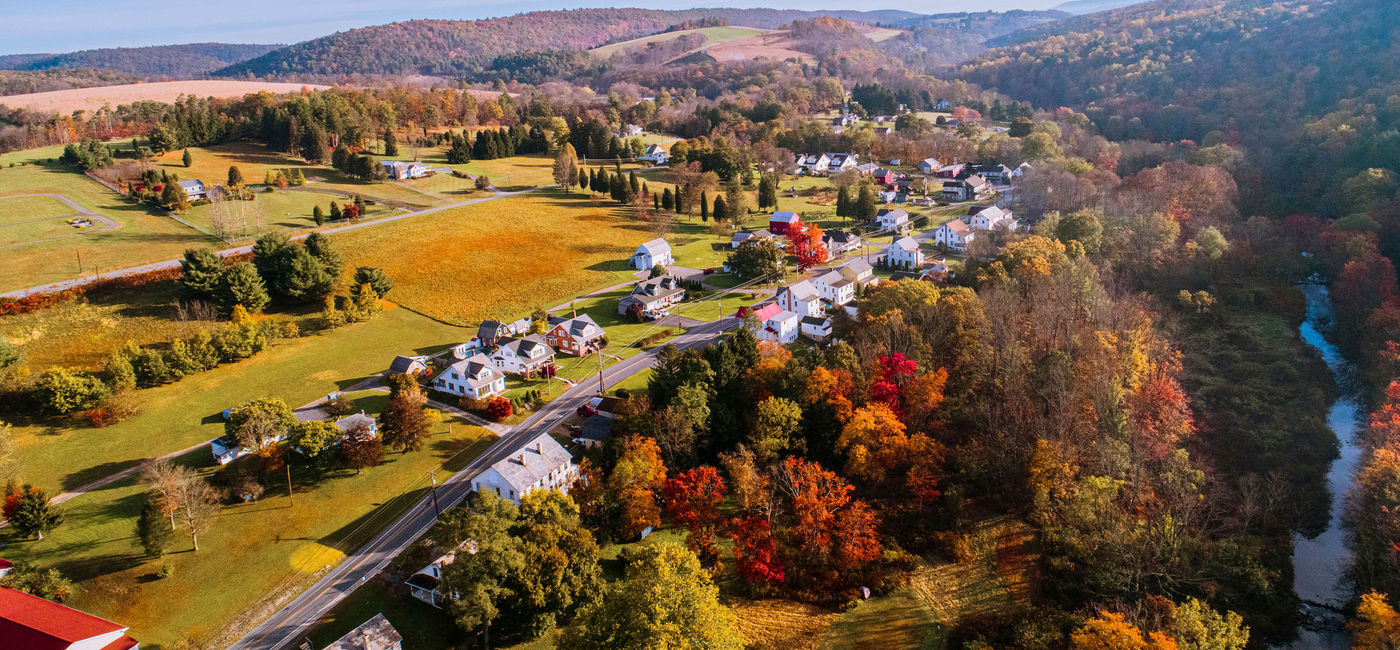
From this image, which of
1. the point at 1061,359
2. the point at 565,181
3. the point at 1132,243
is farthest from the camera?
the point at 565,181

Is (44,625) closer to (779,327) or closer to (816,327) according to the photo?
(779,327)

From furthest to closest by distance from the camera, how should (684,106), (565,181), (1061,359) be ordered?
(684,106) < (565,181) < (1061,359)

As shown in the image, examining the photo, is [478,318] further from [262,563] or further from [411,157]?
[411,157]

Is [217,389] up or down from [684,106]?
down

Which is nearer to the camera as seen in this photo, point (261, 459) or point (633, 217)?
point (261, 459)

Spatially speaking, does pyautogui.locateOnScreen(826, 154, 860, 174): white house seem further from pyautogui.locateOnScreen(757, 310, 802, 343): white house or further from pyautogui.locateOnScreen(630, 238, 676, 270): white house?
pyautogui.locateOnScreen(757, 310, 802, 343): white house

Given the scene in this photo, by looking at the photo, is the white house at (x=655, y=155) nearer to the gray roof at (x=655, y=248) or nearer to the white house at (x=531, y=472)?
the gray roof at (x=655, y=248)

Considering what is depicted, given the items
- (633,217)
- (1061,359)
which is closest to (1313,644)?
(1061,359)

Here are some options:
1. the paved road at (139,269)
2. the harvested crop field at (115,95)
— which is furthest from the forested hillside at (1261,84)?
the harvested crop field at (115,95)
